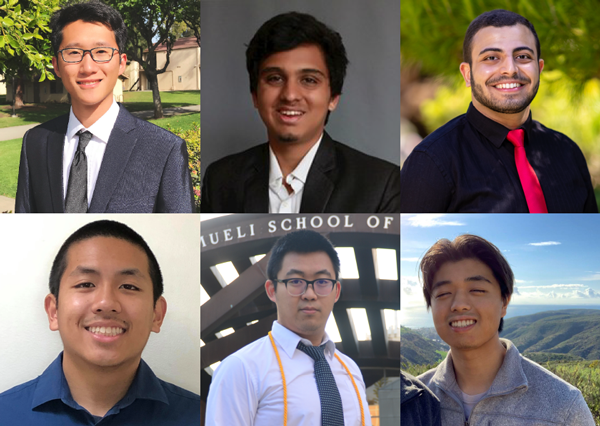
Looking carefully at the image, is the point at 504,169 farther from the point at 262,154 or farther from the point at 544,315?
the point at 262,154

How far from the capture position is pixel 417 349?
2.96 meters

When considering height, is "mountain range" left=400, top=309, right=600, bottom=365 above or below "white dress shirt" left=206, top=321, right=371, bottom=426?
above

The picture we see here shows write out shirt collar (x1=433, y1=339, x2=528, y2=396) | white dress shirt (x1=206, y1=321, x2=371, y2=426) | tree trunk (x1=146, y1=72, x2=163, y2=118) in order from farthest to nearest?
tree trunk (x1=146, y1=72, x2=163, y2=118) < shirt collar (x1=433, y1=339, x2=528, y2=396) < white dress shirt (x1=206, y1=321, x2=371, y2=426)

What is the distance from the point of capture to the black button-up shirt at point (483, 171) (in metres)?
2.93

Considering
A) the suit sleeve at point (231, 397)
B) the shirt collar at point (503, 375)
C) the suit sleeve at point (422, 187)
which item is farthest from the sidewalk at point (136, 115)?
the shirt collar at point (503, 375)

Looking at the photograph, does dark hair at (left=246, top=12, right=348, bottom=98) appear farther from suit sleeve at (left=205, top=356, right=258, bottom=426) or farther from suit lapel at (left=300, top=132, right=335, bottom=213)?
suit sleeve at (left=205, top=356, right=258, bottom=426)

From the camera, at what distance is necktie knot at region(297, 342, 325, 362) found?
2.84 metres

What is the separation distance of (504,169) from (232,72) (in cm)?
147

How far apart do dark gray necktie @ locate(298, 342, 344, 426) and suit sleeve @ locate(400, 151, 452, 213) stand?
0.84 metres

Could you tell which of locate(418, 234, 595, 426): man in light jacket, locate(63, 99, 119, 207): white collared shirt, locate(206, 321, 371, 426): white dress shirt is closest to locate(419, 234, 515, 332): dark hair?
locate(418, 234, 595, 426): man in light jacket

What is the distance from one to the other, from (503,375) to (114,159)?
223cm

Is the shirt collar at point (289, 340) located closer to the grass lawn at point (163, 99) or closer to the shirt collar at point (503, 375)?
the shirt collar at point (503, 375)

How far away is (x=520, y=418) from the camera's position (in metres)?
2.84

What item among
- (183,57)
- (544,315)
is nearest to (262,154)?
(183,57)
